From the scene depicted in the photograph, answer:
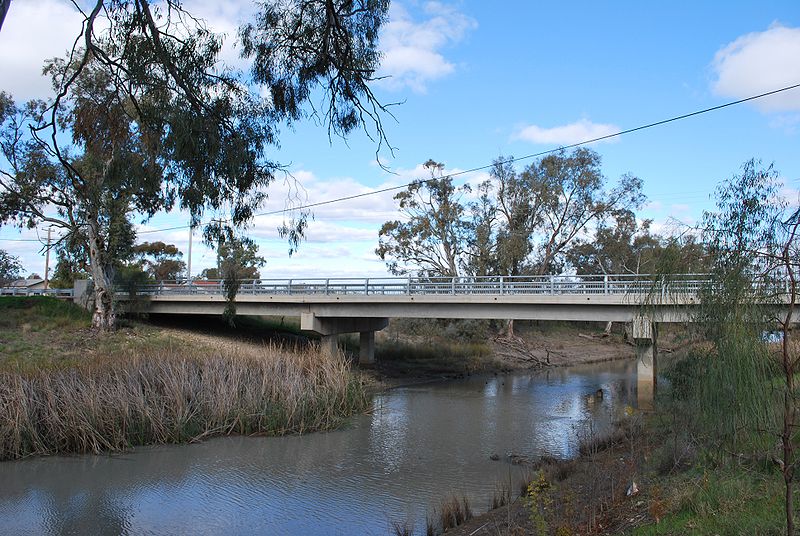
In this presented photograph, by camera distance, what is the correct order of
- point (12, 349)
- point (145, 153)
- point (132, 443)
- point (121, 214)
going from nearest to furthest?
point (145, 153)
point (132, 443)
point (12, 349)
point (121, 214)

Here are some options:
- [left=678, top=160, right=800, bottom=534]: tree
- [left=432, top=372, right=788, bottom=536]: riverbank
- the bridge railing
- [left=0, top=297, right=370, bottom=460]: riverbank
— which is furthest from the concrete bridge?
[left=678, top=160, right=800, bottom=534]: tree

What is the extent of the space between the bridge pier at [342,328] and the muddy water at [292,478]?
1242cm

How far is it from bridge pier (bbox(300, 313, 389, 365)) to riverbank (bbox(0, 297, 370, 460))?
37.3 feet

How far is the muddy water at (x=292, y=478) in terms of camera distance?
11328mm

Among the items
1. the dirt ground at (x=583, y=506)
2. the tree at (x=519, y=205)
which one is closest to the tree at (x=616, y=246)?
the tree at (x=519, y=205)

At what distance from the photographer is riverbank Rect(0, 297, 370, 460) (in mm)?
15438

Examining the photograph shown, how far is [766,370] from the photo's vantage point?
6.24m

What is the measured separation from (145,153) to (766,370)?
9.44 metres

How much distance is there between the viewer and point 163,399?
57.2 feet

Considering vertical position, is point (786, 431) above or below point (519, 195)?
below

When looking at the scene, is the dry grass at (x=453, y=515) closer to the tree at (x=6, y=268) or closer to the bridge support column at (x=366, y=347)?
→ the bridge support column at (x=366, y=347)

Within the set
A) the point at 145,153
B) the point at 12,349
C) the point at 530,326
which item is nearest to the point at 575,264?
the point at 530,326

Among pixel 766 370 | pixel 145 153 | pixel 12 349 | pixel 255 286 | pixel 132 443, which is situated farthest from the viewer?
pixel 255 286

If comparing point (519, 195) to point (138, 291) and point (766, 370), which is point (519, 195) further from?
point (766, 370)
